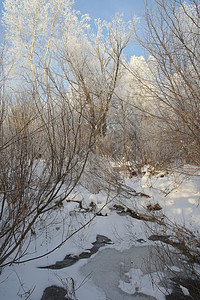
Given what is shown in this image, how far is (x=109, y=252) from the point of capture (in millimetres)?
4023

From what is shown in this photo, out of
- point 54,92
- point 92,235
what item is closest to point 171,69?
point 54,92

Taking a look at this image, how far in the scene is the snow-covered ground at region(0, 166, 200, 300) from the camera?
9.39ft

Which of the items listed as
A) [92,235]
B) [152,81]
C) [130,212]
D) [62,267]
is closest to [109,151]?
[130,212]

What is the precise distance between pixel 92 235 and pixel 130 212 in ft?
4.47

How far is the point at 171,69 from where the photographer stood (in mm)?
3703

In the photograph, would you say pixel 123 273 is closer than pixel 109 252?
Yes

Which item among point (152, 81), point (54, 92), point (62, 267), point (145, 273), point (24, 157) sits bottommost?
point (145, 273)

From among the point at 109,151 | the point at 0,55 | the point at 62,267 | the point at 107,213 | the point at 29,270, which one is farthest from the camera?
the point at 109,151

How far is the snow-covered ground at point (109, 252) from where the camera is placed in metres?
2.86

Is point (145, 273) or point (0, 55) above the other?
point (0, 55)

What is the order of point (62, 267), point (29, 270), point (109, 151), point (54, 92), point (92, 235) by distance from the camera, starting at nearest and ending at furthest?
point (54, 92) → point (29, 270) → point (62, 267) → point (92, 235) → point (109, 151)

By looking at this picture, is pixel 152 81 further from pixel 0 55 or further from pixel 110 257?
pixel 110 257

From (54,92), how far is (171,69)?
2186 millimetres

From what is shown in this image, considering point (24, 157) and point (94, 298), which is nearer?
point (24, 157)
